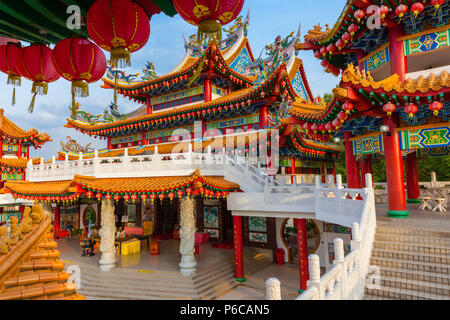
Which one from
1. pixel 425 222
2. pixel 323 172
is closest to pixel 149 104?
pixel 323 172

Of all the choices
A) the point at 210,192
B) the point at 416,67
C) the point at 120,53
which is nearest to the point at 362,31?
the point at 416,67

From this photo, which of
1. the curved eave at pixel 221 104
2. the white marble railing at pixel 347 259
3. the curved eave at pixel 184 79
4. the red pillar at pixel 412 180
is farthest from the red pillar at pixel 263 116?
the white marble railing at pixel 347 259

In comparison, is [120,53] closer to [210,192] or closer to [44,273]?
[44,273]

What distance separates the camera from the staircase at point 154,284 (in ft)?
29.6

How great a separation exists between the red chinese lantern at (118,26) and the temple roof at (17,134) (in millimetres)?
21746

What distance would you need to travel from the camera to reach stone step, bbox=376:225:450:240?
5363 mm

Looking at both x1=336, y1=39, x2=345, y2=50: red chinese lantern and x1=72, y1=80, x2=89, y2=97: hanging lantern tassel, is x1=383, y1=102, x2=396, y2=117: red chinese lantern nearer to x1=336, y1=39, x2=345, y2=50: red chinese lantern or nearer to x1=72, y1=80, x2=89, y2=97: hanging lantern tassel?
x1=336, y1=39, x2=345, y2=50: red chinese lantern

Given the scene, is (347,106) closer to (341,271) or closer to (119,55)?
(341,271)

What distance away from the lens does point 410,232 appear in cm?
563

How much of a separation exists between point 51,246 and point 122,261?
9.20 metres

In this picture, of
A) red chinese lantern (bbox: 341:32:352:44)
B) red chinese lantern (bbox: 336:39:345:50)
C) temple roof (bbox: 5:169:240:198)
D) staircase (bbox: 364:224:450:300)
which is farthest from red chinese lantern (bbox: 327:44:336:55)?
staircase (bbox: 364:224:450:300)

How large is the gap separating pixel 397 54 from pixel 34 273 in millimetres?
8980

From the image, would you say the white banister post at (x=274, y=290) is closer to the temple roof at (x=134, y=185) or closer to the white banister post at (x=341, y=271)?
the white banister post at (x=341, y=271)

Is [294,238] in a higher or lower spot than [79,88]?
lower
